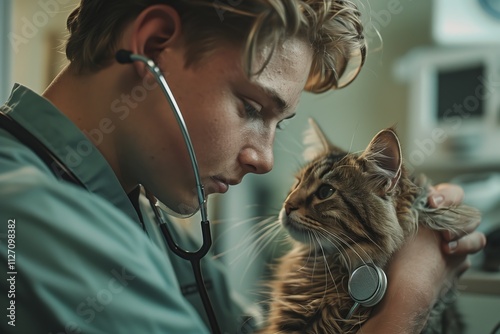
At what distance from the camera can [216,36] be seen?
0.66 meters

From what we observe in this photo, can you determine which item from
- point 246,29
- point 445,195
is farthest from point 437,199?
point 246,29

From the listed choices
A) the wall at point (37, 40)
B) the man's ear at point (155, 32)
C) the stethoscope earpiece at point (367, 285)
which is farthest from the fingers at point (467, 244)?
the wall at point (37, 40)

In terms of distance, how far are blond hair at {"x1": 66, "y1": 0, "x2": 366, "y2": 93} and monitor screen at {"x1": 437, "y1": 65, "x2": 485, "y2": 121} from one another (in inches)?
13.2

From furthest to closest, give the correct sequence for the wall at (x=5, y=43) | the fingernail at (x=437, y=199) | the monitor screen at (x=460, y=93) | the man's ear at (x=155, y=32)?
the monitor screen at (x=460, y=93) → the wall at (x=5, y=43) → the fingernail at (x=437, y=199) → the man's ear at (x=155, y=32)

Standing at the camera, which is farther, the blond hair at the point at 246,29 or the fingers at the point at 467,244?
the fingers at the point at 467,244

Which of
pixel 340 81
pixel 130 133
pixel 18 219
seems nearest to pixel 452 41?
pixel 340 81

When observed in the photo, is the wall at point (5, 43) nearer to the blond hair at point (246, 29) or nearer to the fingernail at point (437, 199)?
the blond hair at point (246, 29)

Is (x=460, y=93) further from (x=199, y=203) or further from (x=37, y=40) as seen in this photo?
(x=37, y=40)

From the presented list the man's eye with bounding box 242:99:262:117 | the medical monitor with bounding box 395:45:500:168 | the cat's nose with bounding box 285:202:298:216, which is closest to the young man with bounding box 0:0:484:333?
the man's eye with bounding box 242:99:262:117

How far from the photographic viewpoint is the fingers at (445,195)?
2.58ft

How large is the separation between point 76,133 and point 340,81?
0.37 metres

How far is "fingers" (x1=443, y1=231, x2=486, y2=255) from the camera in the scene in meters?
0.76

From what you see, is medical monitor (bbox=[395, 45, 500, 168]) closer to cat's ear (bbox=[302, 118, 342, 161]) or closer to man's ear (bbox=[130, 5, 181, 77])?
cat's ear (bbox=[302, 118, 342, 161])

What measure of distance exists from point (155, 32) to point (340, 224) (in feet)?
1.21
